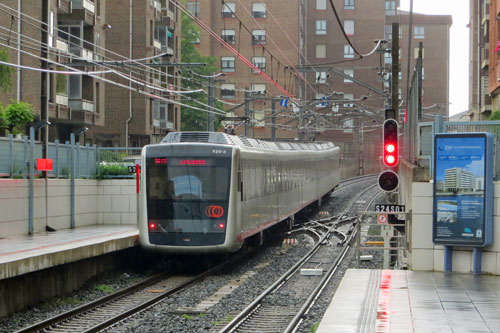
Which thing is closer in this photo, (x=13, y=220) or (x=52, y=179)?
(x=13, y=220)

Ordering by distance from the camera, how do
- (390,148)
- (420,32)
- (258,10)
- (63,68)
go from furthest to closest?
1. (420,32)
2. (258,10)
3. (63,68)
4. (390,148)

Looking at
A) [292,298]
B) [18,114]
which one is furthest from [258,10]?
[292,298]

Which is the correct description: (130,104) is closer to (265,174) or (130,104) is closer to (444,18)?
(265,174)

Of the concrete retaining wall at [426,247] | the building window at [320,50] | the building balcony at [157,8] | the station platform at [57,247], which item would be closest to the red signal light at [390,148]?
the concrete retaining wall at [426,247]

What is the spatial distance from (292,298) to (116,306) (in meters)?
3.25

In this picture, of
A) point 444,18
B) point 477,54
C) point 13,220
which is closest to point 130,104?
point 477,54

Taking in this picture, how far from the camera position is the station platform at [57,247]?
14.0 meters

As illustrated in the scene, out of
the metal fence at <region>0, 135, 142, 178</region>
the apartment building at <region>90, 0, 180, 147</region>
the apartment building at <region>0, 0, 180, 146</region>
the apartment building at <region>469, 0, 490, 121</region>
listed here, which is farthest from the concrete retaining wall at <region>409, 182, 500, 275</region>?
the apartment building at <region>90, 0, 180, 147</region>

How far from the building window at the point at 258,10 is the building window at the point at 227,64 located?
4.72m

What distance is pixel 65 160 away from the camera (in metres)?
23.3

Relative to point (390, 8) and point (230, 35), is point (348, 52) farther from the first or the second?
point (230, 35)

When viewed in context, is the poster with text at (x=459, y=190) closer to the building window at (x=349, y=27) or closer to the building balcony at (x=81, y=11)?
the building balcony at (x=81, y=11)

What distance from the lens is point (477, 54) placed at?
204ft

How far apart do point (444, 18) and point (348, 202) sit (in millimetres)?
62732
